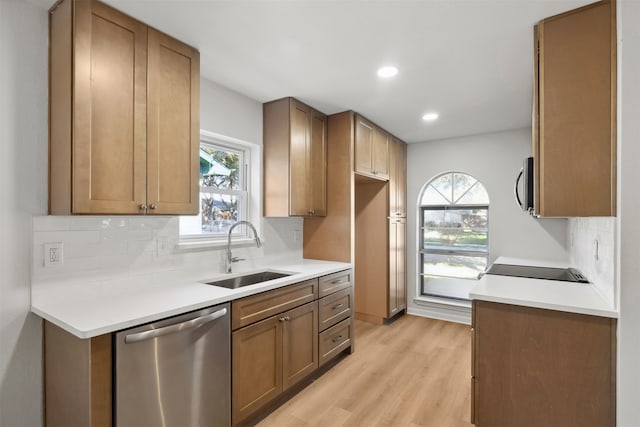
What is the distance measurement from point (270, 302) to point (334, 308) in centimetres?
89

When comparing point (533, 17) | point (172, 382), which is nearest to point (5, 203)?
point (172, 382)

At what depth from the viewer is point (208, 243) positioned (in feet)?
8.38

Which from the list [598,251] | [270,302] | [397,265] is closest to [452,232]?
[397,265]

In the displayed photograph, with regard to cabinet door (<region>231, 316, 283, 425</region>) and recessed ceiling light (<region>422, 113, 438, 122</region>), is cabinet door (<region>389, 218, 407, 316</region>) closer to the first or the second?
recessed ceiling light (<region>422, 113, 438, 122</region>)

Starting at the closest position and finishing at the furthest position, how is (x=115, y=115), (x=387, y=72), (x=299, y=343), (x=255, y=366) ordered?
(x=115, y=115) < (x=255, y=366) < (x=387, y=72) < (x=299, y=343)

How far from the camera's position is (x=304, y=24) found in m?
1.81

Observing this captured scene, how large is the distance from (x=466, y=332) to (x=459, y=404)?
1.66m

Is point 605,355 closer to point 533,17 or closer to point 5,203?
point 533,17

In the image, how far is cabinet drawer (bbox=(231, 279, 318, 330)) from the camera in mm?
1989

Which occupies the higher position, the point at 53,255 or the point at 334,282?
the point at 53,255

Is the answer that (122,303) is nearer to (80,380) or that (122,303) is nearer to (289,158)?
(80,380)

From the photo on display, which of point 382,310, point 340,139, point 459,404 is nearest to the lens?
point 459,404

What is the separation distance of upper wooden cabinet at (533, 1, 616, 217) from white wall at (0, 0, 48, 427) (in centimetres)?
265

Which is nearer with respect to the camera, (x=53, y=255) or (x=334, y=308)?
(x=53, y=255)
